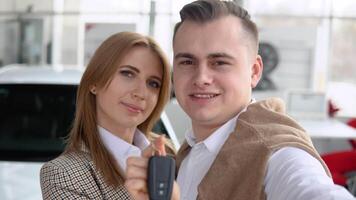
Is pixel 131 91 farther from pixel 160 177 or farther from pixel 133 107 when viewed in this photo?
pixel 160 177

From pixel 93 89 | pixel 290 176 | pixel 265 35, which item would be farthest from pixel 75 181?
pixel 265 35

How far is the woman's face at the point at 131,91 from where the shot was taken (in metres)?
1.70

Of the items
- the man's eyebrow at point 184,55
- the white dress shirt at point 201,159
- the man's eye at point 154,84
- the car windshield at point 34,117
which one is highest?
the man's eyebrow at point 184,55

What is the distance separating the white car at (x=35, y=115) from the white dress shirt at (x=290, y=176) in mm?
1858

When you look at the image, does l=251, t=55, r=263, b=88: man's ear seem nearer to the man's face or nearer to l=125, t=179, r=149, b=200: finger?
the man's face

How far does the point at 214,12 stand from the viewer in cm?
134

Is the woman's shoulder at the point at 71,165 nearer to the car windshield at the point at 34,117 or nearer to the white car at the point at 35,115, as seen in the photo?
the white car at the point at 35,115

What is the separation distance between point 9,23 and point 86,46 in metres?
2.64

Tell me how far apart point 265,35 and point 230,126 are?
9.15 meters

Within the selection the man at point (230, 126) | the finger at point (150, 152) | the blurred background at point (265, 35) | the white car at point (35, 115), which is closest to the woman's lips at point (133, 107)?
the man at point (230, 126)

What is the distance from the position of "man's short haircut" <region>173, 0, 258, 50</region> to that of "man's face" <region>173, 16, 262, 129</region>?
0.02 meters

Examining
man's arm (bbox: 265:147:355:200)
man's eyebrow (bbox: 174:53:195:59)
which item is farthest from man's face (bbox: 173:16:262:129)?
man's arm (bbox: 265:147:355:200)

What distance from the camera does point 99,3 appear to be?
1204 centimetres

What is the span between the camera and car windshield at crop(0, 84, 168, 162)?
335cm
